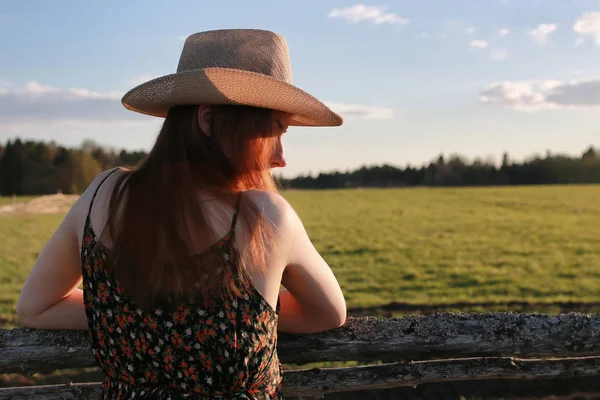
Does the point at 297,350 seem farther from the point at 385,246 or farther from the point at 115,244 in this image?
the point at 385,246

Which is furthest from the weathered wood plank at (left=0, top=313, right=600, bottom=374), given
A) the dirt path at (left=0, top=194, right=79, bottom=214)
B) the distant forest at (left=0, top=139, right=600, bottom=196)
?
the distant forest at (left=0, top=139, right=600, bottom=196)

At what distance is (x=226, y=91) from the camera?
1681 mm

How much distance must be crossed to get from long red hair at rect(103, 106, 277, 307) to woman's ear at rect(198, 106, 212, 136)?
0.01 metres

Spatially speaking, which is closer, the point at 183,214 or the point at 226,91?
the point at 183,214

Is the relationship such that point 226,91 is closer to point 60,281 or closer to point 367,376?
point 60,281

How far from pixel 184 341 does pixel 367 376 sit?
1465 mm

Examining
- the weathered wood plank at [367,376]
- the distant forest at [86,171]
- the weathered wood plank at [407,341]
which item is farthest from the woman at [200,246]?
the distant forest at [86,171]

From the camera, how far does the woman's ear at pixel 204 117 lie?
172 centimetres

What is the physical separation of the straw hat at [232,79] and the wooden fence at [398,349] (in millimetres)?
1075

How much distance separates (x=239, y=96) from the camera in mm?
1686

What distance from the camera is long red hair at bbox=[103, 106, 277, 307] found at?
159 cm

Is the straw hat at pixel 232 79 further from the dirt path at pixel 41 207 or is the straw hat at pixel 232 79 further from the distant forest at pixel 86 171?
the distant forest at pixel 86 171

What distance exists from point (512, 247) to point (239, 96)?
17.7 m

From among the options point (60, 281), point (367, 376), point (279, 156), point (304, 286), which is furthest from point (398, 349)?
point (60, 281)
